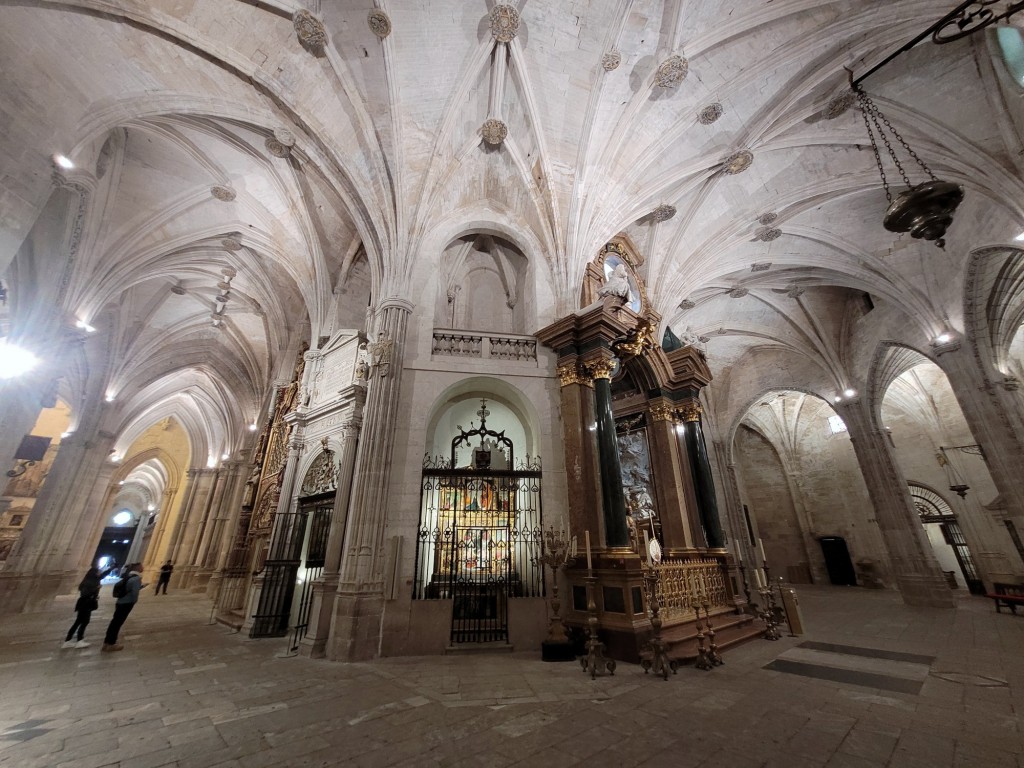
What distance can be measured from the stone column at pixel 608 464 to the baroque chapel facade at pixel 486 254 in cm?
6

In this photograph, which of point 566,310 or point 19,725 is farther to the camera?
point 566,310

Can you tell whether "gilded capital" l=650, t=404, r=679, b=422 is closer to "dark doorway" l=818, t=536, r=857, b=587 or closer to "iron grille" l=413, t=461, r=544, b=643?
"iron grille" l=413, t=461, r=544, b=643

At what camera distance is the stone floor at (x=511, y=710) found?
9.04 ft

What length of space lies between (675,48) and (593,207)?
3.38 meters

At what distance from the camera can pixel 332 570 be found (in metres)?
6.95

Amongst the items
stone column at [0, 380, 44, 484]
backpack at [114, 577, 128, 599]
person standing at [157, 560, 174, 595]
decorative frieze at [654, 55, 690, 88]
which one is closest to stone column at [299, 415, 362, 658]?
backpack at [114, 577, 128, 599]

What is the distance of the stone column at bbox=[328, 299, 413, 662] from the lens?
5.93 meters

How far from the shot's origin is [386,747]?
2.89 metres

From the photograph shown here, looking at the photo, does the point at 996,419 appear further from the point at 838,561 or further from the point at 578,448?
the point at 838,561

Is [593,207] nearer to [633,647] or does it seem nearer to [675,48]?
[675,48]

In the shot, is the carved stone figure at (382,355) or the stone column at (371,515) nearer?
the stone column at (371,515)

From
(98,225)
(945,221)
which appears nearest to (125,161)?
(98,225)

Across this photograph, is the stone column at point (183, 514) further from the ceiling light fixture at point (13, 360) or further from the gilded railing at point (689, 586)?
the gilded railing at point (689, 586)

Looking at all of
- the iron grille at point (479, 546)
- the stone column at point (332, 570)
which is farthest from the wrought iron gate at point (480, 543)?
the stone column at point (332, 570)
